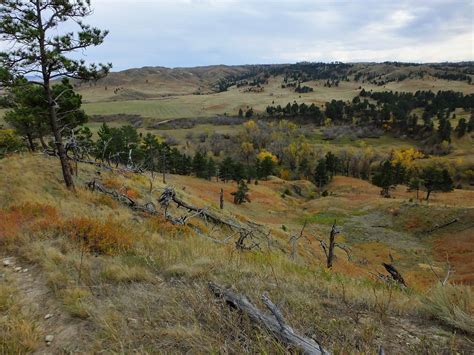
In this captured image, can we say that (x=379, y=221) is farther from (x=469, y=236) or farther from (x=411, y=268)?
(x=411, y=268)

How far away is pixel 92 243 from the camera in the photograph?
675 cm

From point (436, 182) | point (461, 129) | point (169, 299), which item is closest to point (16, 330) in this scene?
point (169, 299)

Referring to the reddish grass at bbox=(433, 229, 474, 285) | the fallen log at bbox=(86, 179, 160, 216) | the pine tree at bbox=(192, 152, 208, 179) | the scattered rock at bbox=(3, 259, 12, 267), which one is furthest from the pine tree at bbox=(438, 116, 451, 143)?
the scattered rock at bbox=(3, 259, 12, 267)

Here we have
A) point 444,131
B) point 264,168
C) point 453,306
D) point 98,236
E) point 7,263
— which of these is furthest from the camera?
point 444,131

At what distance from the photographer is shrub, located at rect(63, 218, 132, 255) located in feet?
21.9

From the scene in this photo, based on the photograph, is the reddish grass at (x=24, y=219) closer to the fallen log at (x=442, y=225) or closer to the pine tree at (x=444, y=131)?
the fallen log at (x=442, y=225)

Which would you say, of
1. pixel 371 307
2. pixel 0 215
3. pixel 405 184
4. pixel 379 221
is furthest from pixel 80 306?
pixel 405 184

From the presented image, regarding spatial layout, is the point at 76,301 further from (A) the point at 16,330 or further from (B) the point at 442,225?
(B) the point at 442,225

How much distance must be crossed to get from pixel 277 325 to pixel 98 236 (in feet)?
16.4

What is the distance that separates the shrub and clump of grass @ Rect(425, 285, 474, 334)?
5419 millimetres

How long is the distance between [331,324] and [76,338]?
294cm

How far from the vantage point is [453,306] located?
4203mm

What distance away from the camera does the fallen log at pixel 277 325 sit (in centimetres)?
299

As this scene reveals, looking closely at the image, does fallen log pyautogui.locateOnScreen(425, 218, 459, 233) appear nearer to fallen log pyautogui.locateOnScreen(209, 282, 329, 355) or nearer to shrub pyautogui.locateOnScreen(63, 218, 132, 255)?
shrub pyautogui.locateOnScreen(63, 218, 132, 255)
